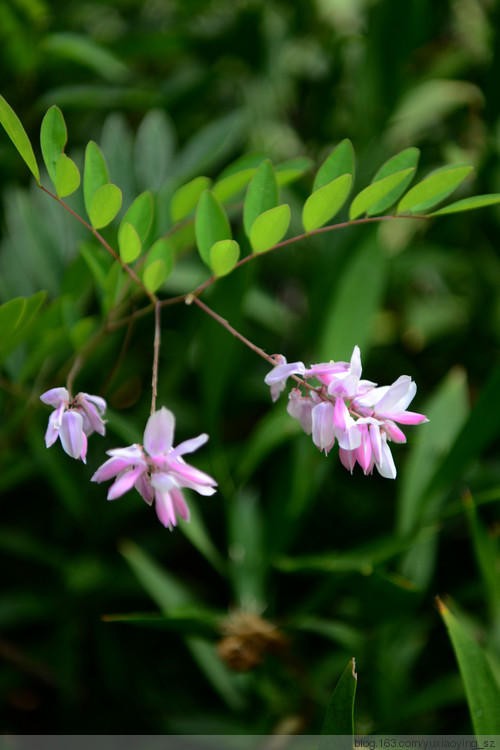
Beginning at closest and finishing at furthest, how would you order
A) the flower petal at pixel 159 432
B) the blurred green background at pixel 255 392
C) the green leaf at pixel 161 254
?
the flower petal at pixel 159 432 → the green leaf at pixel 161 254 → the blurred green background at pixel 255 392

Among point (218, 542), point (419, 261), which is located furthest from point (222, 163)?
point (218, 542)

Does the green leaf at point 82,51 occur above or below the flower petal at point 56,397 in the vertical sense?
above

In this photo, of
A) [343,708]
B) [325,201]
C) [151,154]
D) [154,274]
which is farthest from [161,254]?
[343,708]

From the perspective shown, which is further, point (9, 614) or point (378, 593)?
point (9, 614)

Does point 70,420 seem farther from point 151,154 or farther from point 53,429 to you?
point 151,154

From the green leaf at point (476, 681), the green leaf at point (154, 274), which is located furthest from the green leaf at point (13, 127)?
the green leaf at point (476, 681)

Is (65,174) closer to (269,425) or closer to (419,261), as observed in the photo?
(269,425)

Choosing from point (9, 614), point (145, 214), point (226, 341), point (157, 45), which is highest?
point (157, 45)

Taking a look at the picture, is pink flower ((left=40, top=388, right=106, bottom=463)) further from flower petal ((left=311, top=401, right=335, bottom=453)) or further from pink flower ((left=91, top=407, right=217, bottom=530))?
flower petal ((left=311, top=401, right=335, bottom=453))

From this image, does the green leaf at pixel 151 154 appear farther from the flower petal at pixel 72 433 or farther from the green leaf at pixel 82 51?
the flower petal at pixel 72 433
